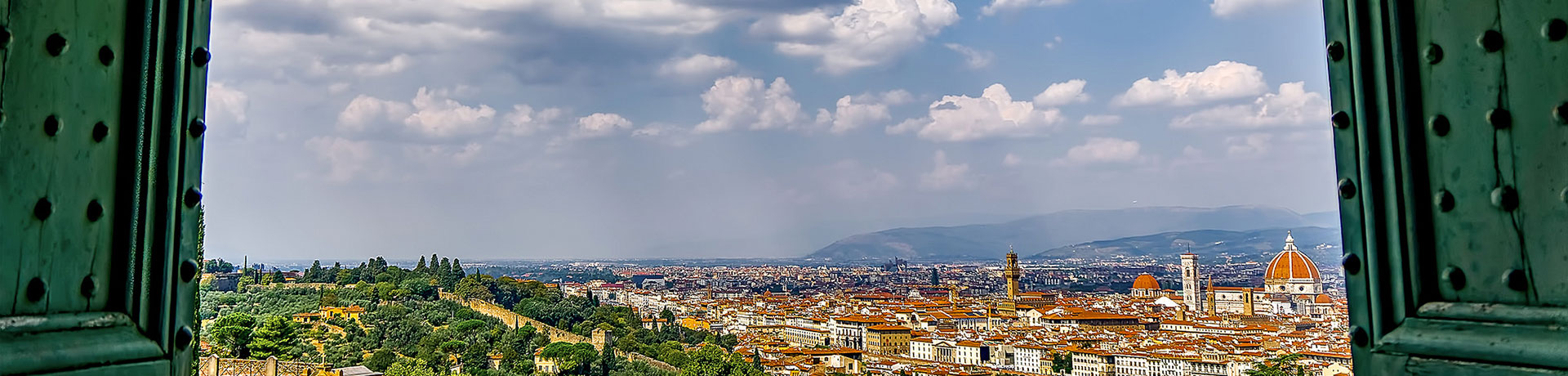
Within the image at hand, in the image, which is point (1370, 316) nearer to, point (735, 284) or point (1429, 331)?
point (1429, 331)

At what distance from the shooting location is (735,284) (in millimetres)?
20656

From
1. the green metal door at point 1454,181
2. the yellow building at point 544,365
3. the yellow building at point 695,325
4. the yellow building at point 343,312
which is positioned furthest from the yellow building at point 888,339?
the green metal door at point 1454,181

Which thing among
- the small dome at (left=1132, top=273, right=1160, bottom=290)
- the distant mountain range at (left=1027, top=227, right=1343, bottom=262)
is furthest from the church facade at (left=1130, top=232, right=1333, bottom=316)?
the small dome at (left=1132, top=273, right=1160, bottom=290)

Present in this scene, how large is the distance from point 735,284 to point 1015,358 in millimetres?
7679

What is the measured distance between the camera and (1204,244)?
49.3 feet

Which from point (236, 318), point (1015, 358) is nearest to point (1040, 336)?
point (1015, 358)

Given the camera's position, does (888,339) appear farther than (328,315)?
Yes

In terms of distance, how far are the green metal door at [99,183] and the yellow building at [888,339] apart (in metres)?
14.6

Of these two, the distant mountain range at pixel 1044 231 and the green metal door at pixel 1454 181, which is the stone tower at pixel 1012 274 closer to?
the distant mountain range at pixel 1044 231

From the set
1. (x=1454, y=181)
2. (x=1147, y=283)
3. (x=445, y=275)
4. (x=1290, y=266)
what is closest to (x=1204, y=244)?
(x=1147, y=283)

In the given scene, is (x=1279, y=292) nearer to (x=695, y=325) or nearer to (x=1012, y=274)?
(x=695, y=325)

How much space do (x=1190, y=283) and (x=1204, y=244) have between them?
30.6 inches

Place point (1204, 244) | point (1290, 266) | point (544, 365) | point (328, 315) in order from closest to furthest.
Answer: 1. point (1290, 266)
2. point (544, 365)
3. point (328, 315)
4. point (1204, 244)

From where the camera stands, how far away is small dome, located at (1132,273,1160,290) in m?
16.8
